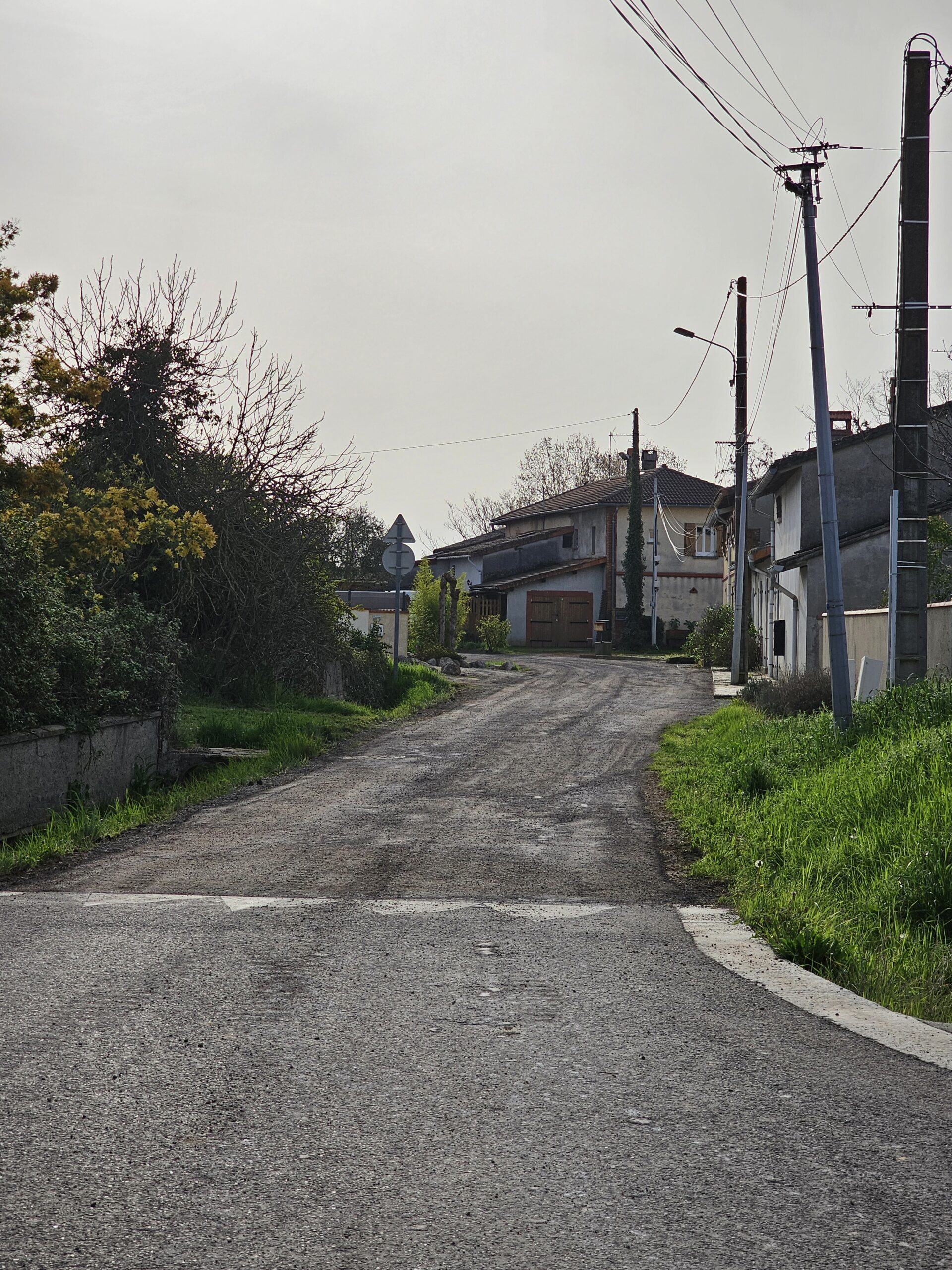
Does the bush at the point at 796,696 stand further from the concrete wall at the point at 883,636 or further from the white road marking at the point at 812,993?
the white road marking at the point at 812,993

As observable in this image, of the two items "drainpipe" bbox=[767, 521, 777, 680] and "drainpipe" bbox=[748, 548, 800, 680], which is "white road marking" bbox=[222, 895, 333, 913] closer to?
"drainpipe" bbox=[748, 548, 800, 680]

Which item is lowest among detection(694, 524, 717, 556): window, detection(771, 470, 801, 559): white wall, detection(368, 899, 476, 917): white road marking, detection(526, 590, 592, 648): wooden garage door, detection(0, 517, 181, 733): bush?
detection(368, 899, 476, 917): white road marking

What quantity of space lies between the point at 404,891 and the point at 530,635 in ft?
153

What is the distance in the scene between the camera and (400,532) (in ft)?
74.6

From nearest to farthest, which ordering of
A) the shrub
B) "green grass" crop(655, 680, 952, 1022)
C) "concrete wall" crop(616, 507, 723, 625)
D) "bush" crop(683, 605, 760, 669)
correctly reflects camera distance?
"green grass" crop(655, 680, 952, 1022) → "bush" crop(683, 605, 760, 669) → the shrub → "concrete wall" crop(616, 507, 723, 625)

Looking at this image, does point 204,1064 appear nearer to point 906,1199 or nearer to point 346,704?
point 906,1199

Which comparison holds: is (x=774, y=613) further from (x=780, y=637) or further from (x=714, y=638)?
(x=714, y=638)

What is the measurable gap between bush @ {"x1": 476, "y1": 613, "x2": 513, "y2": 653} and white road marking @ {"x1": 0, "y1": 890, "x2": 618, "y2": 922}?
36.6m

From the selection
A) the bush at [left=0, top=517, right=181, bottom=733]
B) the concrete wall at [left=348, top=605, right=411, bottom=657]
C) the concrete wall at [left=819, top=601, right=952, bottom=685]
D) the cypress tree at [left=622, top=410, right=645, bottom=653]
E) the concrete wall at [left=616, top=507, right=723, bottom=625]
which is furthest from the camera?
the concrete wall at [left=616, top=507, right=723, bottom=625]

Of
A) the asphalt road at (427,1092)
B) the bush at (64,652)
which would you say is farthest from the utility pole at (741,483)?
the asphalt road at (427,1092)

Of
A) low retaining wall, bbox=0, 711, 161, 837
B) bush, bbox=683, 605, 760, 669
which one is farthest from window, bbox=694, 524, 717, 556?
low retaining wall, bbox=0, 711, 161, 837

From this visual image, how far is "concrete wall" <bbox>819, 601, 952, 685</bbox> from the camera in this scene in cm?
1381

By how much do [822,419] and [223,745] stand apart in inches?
325

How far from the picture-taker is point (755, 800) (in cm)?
1068
